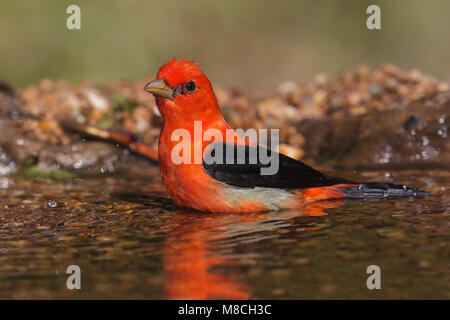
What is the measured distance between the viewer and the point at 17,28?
44.4ft

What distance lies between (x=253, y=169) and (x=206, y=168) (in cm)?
36

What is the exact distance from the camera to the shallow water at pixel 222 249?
283cm

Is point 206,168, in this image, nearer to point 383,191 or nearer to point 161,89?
point 161,89

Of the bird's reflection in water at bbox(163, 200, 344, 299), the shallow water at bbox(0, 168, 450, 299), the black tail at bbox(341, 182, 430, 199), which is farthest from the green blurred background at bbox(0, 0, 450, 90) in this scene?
the bird's reflection in water at bbox(163, 200, 344, 299)

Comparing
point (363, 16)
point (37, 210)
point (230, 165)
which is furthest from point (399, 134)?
point (363, 16)

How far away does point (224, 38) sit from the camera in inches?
581

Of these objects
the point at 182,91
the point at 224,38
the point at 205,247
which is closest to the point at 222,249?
the point at 205,247

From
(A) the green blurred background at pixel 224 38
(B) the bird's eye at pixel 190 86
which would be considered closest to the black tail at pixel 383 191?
(B) the bird's eye at pixel 190 86

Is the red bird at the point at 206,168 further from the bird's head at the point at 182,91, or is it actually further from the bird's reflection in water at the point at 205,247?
the bird's reflection in water at the point at 205,247

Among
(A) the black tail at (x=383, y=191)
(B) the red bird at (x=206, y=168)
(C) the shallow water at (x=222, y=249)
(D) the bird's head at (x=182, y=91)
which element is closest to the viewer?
(C) the shallow water at (x=222, y=249)

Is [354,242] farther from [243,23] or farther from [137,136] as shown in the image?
[243,23]

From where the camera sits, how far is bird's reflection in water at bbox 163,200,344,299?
2.83 metres

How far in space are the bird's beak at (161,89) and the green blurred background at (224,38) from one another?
917 centimetres

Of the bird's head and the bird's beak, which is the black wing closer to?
the bird's head
